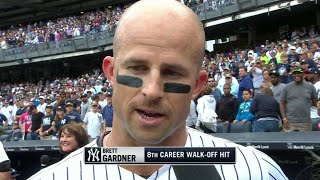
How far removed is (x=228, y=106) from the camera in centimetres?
837

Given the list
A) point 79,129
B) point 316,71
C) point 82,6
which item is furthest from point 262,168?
point 82,6

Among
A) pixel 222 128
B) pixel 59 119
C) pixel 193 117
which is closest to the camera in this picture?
pixel 222 128

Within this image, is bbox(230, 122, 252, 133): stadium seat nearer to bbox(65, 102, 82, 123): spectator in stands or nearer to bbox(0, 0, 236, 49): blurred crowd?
bbox(65, 102, 82, 123): spectator in stands

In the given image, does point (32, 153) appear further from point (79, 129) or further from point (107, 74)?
point (107, 74)

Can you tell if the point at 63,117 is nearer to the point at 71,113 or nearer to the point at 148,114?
the point at 71,113

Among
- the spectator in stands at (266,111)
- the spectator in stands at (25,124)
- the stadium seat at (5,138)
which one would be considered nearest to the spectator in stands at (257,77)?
the spectator in stands at (266,111)

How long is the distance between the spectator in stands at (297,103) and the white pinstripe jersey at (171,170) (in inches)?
226

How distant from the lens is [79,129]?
4.38 metres

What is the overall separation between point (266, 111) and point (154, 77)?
251 inches

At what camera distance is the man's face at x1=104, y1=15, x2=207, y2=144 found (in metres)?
1.25

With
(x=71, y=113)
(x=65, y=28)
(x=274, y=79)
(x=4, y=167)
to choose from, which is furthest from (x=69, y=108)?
(x=65, y=28)

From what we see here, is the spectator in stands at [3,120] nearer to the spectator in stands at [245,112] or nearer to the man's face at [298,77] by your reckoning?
the spectator in stands at [245,112]

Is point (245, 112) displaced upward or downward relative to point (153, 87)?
downward

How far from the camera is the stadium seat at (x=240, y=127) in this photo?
7.95m
